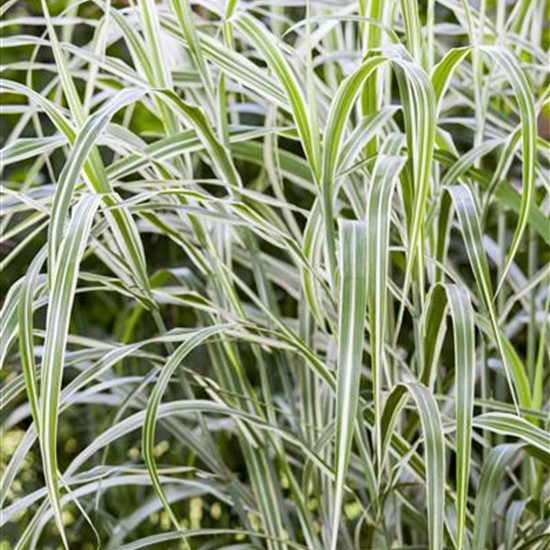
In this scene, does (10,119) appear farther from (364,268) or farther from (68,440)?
(364,268)

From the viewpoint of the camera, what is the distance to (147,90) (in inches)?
29.6

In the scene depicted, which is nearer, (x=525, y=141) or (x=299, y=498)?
(x=525, y=141)

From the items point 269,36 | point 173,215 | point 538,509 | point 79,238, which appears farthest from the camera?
point 173,215

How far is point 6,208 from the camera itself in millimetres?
900

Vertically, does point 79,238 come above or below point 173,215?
above

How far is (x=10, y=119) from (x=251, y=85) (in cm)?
83

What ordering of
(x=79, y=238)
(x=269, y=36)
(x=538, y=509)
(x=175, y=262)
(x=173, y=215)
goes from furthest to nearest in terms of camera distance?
(x=175, y=262) < (x=173, y=215) < (x=538, y=509) < (x=269, y=36) < (x=79, y=238)

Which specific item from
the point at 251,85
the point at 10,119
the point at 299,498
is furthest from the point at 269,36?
the point at 10,119

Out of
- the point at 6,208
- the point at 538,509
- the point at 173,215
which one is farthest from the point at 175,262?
the point at 538,509

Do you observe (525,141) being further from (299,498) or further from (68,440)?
(68,440)

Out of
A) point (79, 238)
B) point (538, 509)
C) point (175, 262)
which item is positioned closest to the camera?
point (79, 238)

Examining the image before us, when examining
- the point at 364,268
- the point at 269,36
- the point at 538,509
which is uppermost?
the point at 269,36

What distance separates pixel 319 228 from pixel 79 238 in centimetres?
23

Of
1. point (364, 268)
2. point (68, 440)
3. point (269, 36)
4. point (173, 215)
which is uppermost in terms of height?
point (269, 36)
